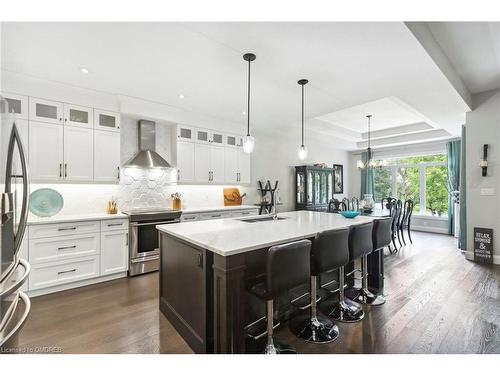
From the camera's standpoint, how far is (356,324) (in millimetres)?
2271

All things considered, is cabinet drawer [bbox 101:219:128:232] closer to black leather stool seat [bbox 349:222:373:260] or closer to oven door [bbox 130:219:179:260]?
oven door [bbox 130:219:179:260]

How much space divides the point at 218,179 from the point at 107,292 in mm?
2644

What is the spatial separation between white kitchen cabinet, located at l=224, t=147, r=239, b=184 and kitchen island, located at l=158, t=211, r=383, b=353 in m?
2.54

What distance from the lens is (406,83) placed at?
10.0 ft

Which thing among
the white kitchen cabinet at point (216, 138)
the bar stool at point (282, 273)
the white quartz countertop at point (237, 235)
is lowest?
the bar stool at point (282, 273)

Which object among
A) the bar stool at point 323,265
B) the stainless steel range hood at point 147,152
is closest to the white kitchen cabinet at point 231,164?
the stainless steel range hood at point 147,152

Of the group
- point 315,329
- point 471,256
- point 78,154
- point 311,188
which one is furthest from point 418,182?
point 78,154

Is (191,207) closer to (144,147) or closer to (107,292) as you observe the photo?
(144,147)

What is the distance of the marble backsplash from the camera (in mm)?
3602

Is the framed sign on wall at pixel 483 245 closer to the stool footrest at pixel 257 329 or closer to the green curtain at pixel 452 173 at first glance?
the green curtain at pixel 452 173

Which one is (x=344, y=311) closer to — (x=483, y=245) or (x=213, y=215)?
(x=213, y=215)

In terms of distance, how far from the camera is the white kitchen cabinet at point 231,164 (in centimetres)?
498

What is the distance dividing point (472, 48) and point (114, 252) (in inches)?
212

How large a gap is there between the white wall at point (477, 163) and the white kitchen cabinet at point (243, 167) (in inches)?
165
